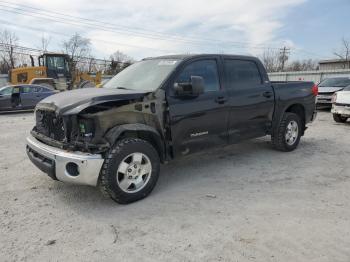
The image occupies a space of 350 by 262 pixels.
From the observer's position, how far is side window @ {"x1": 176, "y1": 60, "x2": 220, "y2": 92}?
15.4 feet

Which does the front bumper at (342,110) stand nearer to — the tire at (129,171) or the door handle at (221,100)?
the door handle at (221,100)

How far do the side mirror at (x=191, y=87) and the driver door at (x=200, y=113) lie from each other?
3.4 inches

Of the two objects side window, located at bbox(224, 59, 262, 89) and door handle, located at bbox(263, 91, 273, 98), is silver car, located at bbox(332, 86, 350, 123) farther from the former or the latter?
side window, located at bbox(224, 59, 262, 89)

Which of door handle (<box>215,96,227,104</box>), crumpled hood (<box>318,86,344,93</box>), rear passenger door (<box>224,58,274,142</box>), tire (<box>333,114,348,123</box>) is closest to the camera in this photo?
door handle (<box>215,96,227,104</box>)

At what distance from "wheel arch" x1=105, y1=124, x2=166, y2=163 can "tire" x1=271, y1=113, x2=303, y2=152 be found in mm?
2907

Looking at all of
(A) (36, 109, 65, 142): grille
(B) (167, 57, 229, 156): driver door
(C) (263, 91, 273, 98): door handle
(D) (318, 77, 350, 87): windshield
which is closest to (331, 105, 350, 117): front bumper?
(D) (318, 77, 350, 87): windshield

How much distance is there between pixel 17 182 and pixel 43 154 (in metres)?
1.20

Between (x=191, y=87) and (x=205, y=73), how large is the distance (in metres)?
0.72

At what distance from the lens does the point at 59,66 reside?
22281 mm

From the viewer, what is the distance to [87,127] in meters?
3.72

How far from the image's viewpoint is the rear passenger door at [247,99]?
526 cm

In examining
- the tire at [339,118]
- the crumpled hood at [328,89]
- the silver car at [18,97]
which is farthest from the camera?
the silver car at [18,97]

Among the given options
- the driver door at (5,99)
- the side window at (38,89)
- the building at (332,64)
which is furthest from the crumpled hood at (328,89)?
the building at (332,64)

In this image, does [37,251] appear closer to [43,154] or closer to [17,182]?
[43,154]
